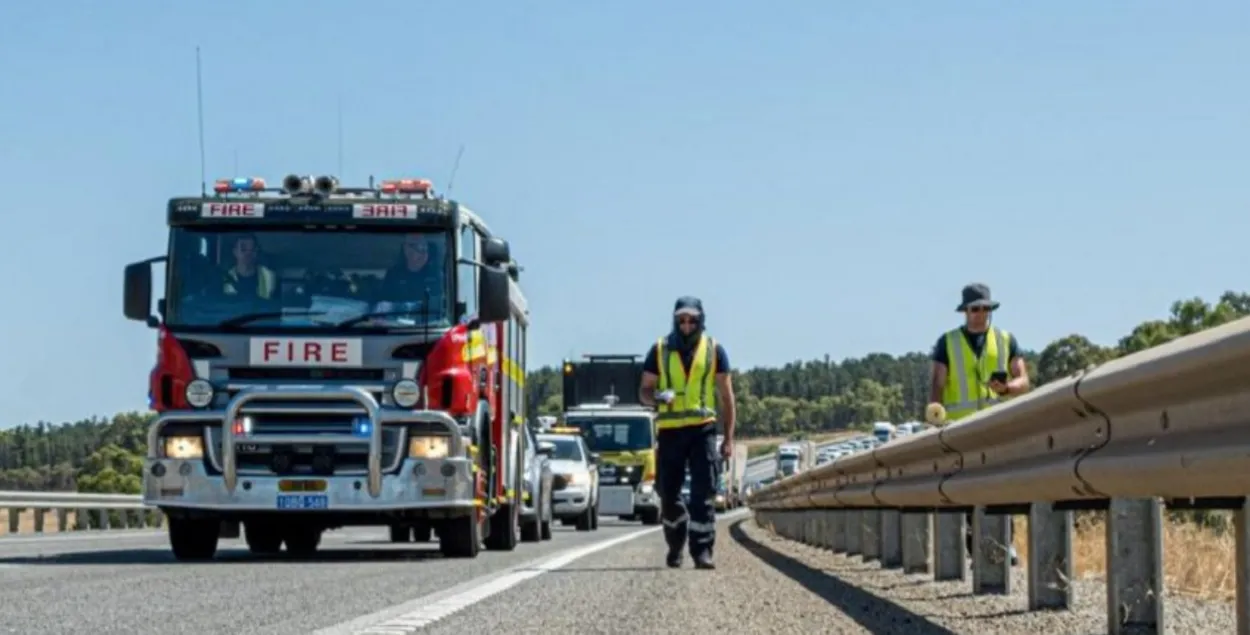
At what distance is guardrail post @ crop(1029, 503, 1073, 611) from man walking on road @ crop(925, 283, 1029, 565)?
372 centimetres

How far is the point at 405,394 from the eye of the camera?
1545 centimetres

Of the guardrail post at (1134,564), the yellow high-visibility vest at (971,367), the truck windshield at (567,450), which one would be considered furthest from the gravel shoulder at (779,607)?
the truck windshield at (567,450)

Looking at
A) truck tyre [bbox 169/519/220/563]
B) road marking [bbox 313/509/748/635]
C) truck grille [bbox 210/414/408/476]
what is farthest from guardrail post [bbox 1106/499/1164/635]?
truck tyre [bbox 169/519/220/563]

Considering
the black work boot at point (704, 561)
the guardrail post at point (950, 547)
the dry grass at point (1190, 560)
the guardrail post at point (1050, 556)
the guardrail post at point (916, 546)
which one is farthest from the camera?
the black work boot at point (704, 561)

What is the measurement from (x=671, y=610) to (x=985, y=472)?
5.42 feet

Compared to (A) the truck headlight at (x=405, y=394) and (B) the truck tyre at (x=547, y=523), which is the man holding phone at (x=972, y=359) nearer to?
(A) the truck headlight at (x=405, y=394)

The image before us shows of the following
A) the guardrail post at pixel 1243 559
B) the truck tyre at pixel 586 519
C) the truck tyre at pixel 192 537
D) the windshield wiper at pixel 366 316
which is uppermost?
the windshield wiper at pixel 366 316

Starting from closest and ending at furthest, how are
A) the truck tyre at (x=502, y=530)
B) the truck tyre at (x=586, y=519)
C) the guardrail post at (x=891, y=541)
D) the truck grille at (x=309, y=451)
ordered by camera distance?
the guardrail post at (x=891, y=541), the truck grille at (x=309, y=451), the truck tyre at (x=502, y=530), the truck tyre at (x=586, y=519)

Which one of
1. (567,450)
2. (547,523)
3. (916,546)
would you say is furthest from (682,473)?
(567,450)

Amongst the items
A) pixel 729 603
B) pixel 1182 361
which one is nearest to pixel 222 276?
pixel 729 603

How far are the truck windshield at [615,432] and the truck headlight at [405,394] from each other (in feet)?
93.6

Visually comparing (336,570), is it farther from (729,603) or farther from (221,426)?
(729,603)

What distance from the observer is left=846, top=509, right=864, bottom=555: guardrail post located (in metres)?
16.2

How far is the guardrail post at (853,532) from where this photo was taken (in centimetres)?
1617
